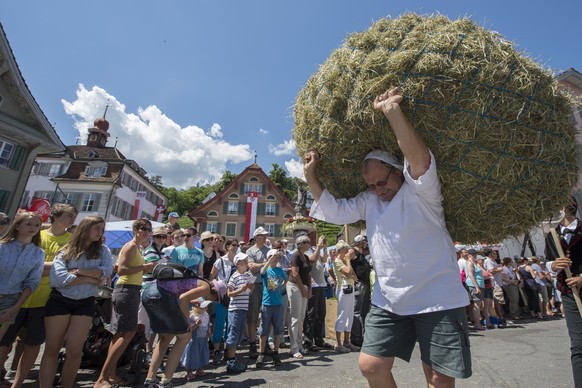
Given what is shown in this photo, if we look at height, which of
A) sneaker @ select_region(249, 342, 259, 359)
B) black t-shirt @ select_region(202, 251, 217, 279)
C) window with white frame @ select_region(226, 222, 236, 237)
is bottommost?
sneaker @ select_region(249, 342, 259, 359)

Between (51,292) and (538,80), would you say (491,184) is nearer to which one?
(538,80)

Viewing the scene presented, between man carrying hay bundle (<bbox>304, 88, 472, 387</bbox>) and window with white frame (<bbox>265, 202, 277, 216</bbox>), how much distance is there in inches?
1646

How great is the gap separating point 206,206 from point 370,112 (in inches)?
1704

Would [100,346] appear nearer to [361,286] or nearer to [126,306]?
[126,306]

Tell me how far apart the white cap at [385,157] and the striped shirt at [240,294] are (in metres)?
4.25

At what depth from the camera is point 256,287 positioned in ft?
22.4

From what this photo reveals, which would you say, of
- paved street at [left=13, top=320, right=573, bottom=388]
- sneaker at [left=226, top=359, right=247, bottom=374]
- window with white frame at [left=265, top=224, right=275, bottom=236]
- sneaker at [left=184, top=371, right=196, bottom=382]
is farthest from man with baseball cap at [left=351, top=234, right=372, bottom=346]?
window with white frame at [left=265, top=224, right=275, bottom=236]

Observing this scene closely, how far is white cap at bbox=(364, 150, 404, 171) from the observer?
94.3 inches

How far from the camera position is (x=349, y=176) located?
2721 mm

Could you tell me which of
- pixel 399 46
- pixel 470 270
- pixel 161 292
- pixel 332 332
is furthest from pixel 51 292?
pixel 470 270

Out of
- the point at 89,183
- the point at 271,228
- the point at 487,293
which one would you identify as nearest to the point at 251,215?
the point at 271,228

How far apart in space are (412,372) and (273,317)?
98.0 inches

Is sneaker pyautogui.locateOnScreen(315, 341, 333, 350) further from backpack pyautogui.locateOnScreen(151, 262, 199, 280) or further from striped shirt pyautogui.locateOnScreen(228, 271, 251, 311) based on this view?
backpack pyautogui.locateOnScreen(151, 262, 199, 280)

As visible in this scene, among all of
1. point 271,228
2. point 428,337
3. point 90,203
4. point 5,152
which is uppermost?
point 90,203
